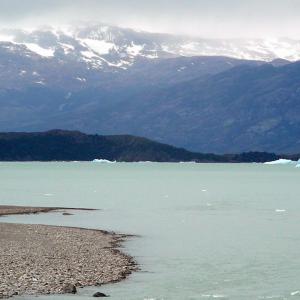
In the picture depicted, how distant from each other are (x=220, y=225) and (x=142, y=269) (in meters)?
40.6

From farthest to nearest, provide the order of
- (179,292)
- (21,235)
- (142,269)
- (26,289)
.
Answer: (21,235) → (142,269) → (179,292) → (26,289)

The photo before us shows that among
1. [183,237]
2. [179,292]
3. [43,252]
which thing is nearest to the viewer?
[179,292]

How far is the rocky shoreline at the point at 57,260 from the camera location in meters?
46.4

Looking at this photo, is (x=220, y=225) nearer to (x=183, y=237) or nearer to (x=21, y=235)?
(x=183, y=237)

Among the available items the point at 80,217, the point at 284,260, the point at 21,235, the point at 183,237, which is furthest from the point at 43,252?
the point at 80,217

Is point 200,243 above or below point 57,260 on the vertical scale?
below

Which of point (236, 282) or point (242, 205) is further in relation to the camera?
point (242, 205)

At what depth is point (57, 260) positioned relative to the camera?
185 ft

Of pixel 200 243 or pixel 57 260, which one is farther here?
pixel 200 243

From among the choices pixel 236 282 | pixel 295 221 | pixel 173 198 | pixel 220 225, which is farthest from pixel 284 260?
pixel 173 198

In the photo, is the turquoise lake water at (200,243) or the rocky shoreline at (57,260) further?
the turquoise lake water at (200,243)

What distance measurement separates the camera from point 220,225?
96.5m

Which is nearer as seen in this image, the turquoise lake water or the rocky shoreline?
the rocky shoreline

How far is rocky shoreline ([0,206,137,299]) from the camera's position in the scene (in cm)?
4640
